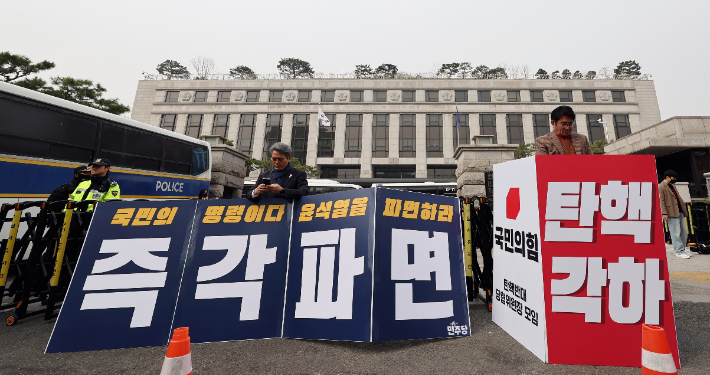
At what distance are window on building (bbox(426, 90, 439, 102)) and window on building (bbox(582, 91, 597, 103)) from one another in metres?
19.8

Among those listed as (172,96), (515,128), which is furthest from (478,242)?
(172,96)

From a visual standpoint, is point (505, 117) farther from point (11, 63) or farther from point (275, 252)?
point (11, 63)

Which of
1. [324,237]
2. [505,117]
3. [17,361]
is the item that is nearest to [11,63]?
[17,361]

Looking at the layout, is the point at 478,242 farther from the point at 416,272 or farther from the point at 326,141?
the point at 326,141

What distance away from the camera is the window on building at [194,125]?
125ft

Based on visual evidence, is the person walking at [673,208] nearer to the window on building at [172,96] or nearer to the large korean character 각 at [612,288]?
the large korean character 각 at [612,288]

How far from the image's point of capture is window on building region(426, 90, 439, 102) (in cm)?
3772

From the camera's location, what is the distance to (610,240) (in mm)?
2346

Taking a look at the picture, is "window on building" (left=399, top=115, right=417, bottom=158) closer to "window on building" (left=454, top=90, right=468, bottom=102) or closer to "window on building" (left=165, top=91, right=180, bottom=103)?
"window on building" (left=454, top=90, right=468, bottom=102)

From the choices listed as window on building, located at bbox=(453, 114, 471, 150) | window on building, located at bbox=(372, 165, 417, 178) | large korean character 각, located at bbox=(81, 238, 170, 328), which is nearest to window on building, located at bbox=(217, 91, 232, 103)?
window on building, located at bbox=(372, 165, 417, 178)

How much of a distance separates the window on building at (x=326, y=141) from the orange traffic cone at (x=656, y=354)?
35.8 metres

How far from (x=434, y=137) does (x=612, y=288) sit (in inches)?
1405

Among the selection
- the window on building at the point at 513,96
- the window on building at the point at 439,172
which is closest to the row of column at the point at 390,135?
the window on building at the point at 439,172

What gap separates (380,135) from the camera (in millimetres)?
36781
